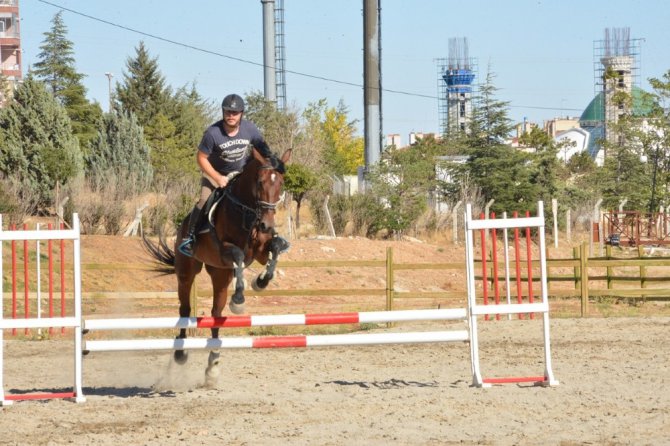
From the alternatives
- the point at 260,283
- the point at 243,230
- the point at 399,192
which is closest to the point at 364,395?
the point at 260,283

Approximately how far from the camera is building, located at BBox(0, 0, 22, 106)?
80938mm

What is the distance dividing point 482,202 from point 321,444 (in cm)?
3807

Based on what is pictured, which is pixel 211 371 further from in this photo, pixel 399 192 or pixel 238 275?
pixel 399 192

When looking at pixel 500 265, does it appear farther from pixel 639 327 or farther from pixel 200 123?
pixel 200 123

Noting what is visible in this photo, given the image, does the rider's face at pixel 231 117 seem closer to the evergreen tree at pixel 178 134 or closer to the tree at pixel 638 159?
the evergreen tree at pixel 178 134

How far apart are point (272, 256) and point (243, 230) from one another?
1.14 ft

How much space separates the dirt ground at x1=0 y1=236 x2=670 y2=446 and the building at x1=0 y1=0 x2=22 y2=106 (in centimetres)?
7055

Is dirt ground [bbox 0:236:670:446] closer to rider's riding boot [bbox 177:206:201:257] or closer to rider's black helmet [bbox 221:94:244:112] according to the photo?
rider's riding boot [bbox 177:206:201:257]

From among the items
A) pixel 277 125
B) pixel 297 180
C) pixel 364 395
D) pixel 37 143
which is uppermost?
pixel 277 125

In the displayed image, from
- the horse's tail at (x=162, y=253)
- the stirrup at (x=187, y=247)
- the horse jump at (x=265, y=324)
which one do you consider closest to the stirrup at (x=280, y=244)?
the horse jump at (x=265, y=324)

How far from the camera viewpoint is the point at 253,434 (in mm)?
7520

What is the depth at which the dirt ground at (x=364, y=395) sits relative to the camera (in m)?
7.50

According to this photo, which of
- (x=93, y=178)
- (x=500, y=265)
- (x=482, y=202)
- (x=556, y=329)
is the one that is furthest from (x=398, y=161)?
(x=556, y=329)

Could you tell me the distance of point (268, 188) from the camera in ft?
29.0
